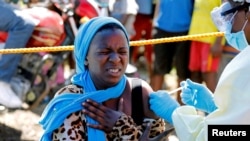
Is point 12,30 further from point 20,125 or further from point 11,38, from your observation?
point 20,125

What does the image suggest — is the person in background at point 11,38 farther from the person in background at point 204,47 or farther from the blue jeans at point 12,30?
the person in background at point 204,47

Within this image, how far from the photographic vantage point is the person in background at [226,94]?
2.39 metres

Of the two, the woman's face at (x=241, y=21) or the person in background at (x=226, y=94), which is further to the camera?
the woman's face at (x=241, y=21)

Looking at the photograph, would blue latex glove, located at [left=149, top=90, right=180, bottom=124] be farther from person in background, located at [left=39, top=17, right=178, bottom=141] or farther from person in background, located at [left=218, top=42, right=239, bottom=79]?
person in background, located at [left=218, top=42, right=239, bottom=79]

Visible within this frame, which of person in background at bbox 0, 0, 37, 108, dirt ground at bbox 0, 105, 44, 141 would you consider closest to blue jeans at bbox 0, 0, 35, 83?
person in background at bbox 0, 0, 37, 108

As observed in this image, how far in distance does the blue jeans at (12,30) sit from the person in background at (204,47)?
1508 mm

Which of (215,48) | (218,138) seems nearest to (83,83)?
(218,138)

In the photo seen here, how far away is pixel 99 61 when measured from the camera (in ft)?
9.04

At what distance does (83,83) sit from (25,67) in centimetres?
329

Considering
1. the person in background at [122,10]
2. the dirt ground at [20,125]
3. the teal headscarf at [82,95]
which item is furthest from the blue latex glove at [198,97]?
the person in background at [122,10]

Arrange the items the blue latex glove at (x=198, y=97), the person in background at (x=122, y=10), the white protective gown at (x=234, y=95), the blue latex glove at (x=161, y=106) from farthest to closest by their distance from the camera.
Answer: the person in background at (x=122, y=10), the blue latex glove at (x=198, y=97), the blue latex glove at (x=161, y=106), the white protective gown at (x=234, y=95)

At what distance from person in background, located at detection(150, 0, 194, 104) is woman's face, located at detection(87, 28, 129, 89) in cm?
326

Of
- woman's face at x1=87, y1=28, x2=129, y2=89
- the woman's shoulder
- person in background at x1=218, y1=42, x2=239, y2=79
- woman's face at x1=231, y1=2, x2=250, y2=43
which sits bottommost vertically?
person in background at x1=218, y1=42, x2=239, y2=79

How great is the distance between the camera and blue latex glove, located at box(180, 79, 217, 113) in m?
2.99
